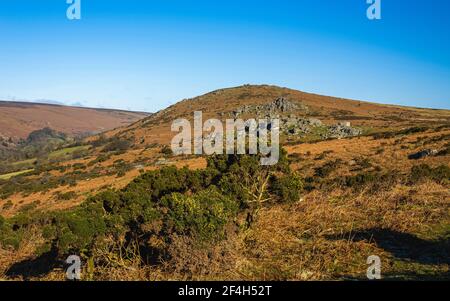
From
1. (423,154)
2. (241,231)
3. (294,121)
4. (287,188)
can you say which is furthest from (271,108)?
(241,231)

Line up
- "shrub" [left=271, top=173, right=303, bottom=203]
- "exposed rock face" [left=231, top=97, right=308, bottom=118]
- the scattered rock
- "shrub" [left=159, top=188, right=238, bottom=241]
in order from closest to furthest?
1. "shrub" [left=159, top=188, right=238, bottom=241]
2. "shrub" [left=271, top=173, right=303, bottom=203]
3. the scattered rock
4. "exposed rock face" [left=231, top=97, right=308, bottom=118]

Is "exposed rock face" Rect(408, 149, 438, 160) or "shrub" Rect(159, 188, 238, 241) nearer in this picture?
"shrub" Rect(159, 188, 238, 241)

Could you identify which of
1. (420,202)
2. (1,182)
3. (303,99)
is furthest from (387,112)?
(420,202)

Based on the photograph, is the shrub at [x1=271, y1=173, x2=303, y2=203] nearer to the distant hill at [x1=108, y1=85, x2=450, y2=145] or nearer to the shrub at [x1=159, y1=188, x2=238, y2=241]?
the shrub at [x1=159, y1=188, x2=238, y2=241]

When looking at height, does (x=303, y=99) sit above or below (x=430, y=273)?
above

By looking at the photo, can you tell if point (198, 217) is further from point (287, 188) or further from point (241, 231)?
point (287, 188)

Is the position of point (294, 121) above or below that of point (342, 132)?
above

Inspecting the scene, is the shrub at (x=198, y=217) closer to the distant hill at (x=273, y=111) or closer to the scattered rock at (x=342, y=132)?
the scattered rock at (x=342, y=132)

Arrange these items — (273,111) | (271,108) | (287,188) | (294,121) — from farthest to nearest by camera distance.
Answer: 1. (271,108)
2. (273,111)
3. (294,121)
4. (287,188)

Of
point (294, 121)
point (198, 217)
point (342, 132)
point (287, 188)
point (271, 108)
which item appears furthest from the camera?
point (271, 108)

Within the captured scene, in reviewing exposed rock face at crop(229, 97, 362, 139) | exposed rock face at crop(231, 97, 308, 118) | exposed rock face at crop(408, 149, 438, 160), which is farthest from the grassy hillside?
exposed rock face at crop(231, 97, 308, 118)
